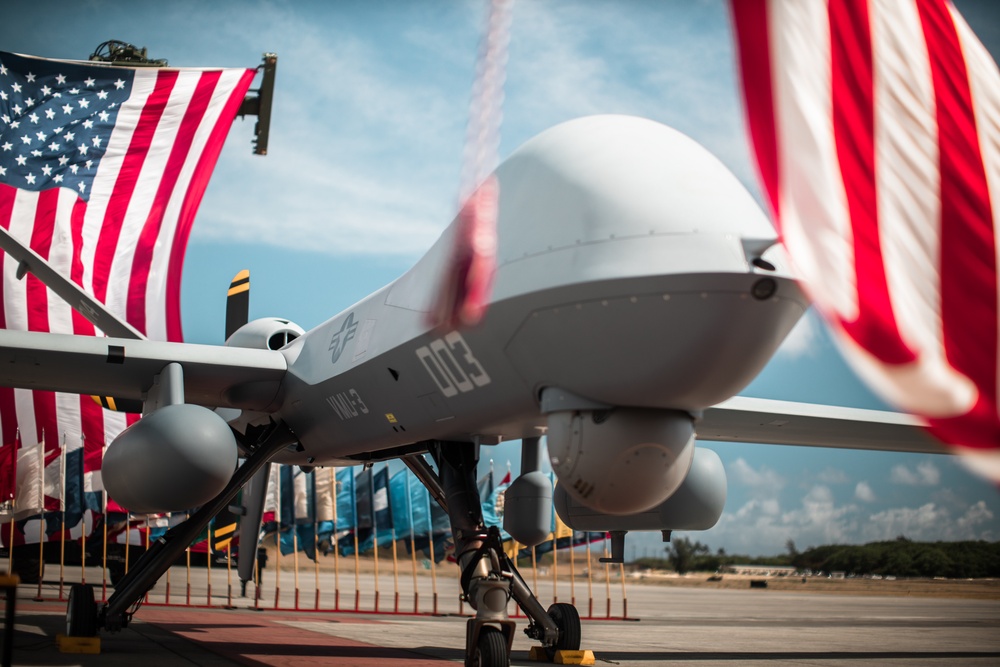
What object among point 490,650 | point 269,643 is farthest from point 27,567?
point 490,650

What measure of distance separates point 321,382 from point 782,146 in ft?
21.7

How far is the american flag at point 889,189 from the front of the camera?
9.46ft

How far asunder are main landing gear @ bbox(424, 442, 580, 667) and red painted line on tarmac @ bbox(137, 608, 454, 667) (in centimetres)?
175

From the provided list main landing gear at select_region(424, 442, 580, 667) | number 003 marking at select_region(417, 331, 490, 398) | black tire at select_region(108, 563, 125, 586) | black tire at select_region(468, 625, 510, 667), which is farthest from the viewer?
black tire at select_region(108, 563, 125, 586)

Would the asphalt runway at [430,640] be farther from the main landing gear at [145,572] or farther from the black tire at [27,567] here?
the black tire at [27,567]

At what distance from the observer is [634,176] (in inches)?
217

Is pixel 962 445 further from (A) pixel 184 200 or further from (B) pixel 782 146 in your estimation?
(A) pixel 184 200

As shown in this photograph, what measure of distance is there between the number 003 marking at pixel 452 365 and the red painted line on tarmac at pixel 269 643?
11.1 feet

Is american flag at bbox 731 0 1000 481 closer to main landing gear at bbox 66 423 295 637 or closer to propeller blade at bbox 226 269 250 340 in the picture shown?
main landing gear at bbox 66 423 295 637

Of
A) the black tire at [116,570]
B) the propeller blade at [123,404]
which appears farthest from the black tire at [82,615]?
the black tire at [116,570]

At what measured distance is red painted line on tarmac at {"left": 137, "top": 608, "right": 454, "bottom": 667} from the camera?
29.6ft

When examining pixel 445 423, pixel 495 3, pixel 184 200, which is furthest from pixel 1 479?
pixel 495 3

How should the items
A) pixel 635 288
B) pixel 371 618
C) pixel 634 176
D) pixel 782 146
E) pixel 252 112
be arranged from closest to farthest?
pixel 782 146 < pixel 635 288 < pixel 634 176 < pixel 371 618 < pixel 252 112

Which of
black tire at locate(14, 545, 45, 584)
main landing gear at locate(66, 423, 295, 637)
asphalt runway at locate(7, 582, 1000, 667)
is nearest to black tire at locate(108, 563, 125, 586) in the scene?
black tire at locate(14, 545, 45, 584)
